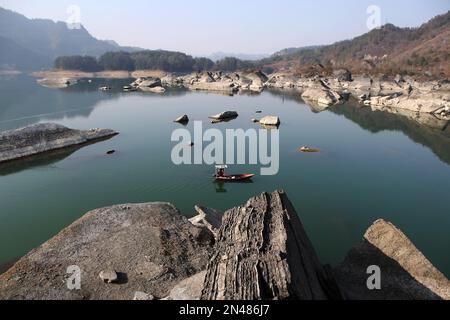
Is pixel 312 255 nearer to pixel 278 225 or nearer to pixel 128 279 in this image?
pixel 278 225

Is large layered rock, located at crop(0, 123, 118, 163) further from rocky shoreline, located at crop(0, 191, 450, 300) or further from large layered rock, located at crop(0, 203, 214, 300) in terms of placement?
rocky shoreline, located at crop(0, 191, 450, 300)

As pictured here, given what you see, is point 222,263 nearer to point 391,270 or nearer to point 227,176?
point 391,270

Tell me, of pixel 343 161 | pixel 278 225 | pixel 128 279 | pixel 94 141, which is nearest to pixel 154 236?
pixel 128 279

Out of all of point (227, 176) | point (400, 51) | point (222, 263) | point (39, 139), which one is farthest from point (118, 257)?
point (400, 51)

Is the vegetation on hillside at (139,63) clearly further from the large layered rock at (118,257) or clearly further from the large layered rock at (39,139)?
the large layered rock at (118,257)

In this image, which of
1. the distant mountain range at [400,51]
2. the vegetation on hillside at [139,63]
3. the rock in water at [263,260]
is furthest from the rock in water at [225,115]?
the vegetation on hillside at [139,63]
